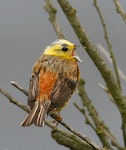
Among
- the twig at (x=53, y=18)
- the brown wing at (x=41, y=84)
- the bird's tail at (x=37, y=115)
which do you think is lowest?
the bird's tail at (x=37, y=115)

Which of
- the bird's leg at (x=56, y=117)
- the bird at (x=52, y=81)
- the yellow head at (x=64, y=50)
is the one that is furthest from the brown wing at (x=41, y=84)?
the yellow head at (x=64, y=50)

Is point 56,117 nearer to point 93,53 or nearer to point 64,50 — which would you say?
point 93,53

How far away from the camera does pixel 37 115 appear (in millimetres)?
4871

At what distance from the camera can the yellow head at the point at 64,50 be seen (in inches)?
224

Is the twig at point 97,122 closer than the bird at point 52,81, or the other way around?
the bird at point 52,81

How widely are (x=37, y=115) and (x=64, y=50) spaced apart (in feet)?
3.41

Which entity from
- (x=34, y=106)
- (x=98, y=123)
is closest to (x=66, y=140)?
(x=98, y=123)

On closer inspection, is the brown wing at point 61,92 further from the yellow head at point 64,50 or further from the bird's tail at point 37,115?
the yellow head at point 64,50

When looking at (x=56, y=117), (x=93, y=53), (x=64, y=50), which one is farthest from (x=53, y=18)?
(x=56, y=117)

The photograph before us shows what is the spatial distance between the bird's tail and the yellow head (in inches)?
30.3

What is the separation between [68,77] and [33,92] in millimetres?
386

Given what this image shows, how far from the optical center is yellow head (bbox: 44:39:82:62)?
224 inches

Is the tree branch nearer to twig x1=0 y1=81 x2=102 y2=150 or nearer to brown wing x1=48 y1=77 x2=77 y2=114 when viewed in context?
brown wing x1=48 y1=77 x2=77 y2=114

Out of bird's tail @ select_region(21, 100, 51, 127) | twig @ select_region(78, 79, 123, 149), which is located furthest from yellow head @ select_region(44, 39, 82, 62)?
bird's tail @ select_region(21, 100, 51, 127)
